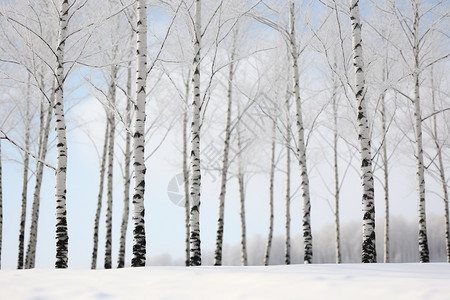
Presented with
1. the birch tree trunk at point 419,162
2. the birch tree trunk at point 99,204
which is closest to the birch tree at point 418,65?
the birch tree trunk at point 419,162

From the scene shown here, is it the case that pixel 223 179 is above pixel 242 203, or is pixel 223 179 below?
above

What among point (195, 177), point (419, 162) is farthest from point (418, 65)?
point (195, 177)

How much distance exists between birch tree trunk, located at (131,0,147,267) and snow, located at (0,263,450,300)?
2.33 metres

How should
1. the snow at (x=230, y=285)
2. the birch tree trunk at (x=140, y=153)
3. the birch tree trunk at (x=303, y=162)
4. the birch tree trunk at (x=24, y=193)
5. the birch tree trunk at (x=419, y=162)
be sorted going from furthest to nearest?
the birch tree trunk at (x=24, y=193), the birch tree trunk at (x=419, y=162), the birch tree trunk at (x=303, y=162), the birch tree trunk at (x=140, y=153), the snow at (x=230, y=285)

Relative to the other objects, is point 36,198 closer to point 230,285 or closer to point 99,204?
point 99,204

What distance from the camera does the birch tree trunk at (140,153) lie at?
7.56m

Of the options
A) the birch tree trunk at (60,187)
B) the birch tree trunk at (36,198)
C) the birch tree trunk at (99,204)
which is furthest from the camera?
the birch tree trunk at (99,204)

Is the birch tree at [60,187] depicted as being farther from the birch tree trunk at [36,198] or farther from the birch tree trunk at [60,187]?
the birch tree trunk at [36,198]

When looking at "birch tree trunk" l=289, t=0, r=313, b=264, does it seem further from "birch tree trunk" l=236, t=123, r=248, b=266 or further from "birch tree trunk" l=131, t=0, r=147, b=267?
"birch tree trunk" l=236, t=123, r=248, b=266

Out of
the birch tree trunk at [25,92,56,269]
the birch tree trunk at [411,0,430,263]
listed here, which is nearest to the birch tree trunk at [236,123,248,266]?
the birch tree trunk at [411,0,430,263]

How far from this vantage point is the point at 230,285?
4254 millimetres

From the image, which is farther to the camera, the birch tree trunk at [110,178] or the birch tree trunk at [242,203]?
the birch tree trunk at [242,203]

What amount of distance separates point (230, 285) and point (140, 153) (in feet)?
13.2

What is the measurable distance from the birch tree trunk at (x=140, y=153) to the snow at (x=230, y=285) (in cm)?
233
